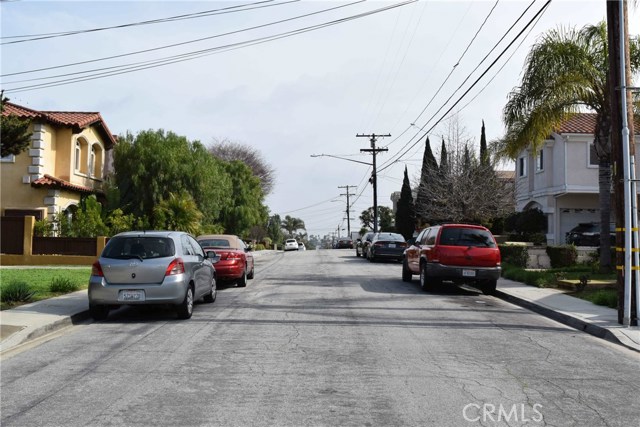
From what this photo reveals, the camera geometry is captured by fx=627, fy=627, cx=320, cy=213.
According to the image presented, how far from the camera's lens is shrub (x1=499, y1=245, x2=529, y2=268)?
72.1 ft

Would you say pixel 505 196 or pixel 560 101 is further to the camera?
pixel 505 196

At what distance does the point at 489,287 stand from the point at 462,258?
133 centimetres

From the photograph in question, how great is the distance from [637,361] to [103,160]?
92.7ft

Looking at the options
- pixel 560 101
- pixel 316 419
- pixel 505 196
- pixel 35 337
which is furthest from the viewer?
pixel 505 196

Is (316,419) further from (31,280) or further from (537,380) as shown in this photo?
(31,280)

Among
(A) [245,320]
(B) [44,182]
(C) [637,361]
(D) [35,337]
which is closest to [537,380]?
(C) [637,361]

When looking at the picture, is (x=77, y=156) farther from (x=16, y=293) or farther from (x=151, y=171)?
(x=16, y=293)

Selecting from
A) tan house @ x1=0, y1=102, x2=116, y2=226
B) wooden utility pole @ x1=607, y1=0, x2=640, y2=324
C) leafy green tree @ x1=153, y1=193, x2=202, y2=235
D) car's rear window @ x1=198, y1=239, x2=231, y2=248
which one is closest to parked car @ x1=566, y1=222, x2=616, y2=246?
leafy green tree @ x1=153, y1=193, x2=202, y2=235

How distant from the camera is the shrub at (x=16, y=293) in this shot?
40.6 ft

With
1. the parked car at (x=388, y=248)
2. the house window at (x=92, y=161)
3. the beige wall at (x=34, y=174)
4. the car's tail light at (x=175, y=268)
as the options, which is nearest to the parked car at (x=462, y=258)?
the car's tail light at (x=175, y=268)

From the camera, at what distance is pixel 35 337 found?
9484 millimetres

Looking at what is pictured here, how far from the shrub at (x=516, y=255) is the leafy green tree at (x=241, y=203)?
26.1 metres

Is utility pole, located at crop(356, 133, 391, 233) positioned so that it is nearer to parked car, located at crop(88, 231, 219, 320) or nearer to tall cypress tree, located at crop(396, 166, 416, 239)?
tall cypress tree, located at crop(396, 166, 416, 239)

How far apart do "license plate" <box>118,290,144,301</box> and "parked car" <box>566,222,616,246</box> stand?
81.5 ft
